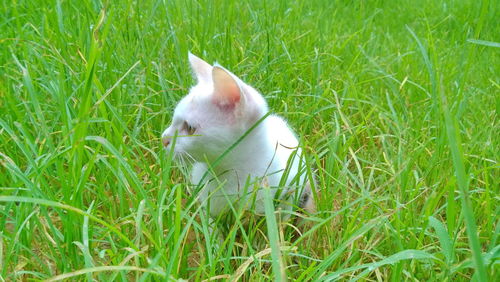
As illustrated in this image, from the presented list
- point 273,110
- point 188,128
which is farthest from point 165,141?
point 273,110

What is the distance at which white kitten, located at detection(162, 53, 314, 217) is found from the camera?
1.50 m

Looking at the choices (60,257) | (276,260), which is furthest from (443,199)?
(60,257)

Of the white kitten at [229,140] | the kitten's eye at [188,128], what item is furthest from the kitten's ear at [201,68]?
the kitten's eye at [188,128]

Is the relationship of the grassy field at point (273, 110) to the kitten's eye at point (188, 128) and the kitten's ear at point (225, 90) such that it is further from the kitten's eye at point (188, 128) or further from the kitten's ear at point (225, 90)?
the kitten's ear at point (225, 90)

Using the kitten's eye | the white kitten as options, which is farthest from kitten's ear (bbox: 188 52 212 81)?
the kitten's eye

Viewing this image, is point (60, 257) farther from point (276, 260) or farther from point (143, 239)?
point (276, 260)

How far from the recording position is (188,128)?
161 centimetres

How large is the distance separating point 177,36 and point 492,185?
4.65 ft

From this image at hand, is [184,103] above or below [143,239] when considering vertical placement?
above

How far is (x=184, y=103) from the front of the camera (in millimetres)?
1647

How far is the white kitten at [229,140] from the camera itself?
4.91 ft

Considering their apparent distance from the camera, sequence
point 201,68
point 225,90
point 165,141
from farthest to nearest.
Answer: point 201,68 < point 165,141 < point 225,90

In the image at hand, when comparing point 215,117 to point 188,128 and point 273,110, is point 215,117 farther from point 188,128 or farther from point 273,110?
point 273,110

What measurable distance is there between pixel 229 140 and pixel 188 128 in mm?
144
